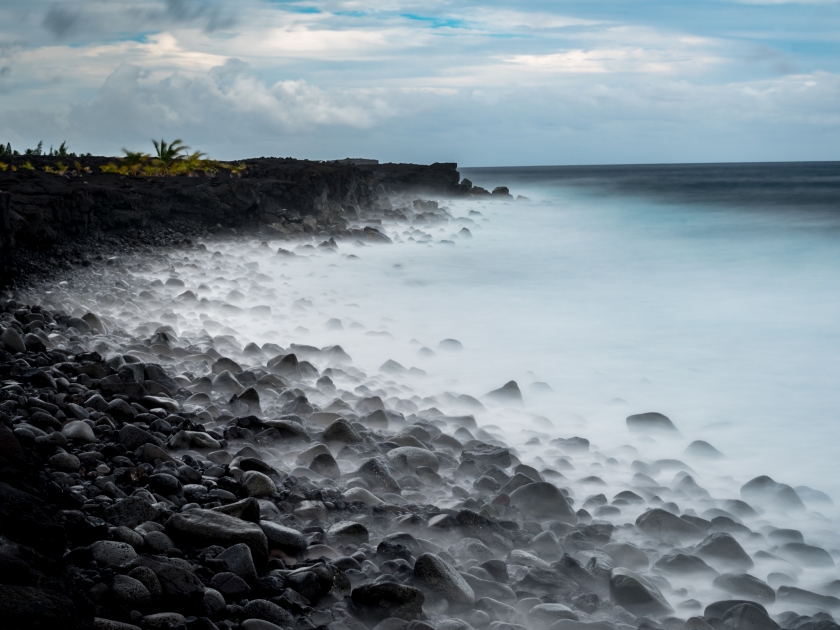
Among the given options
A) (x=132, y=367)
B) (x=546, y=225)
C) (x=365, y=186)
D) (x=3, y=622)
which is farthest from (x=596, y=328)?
(x=546, y=225)

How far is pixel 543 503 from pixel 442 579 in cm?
103

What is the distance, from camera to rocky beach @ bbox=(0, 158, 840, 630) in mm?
2221

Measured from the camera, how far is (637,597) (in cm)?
273

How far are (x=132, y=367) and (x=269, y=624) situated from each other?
8.71ft

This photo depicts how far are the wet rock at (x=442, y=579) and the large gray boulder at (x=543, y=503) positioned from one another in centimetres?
91

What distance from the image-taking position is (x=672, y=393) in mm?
5988

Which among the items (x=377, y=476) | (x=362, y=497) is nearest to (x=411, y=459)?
(x=377, y=476)

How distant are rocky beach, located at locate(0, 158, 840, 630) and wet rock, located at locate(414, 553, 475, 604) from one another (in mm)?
11

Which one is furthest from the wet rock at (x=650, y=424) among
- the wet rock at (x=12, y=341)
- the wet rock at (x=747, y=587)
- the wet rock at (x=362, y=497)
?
the wet rock at (x=12, y=341)

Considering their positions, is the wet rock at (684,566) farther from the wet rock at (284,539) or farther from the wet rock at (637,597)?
the wet rock at (284,539)

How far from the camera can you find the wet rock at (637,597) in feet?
8.92

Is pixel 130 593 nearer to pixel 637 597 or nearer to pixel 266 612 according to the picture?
pixel 266 612

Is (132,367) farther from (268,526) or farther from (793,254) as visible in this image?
Answer: (793,254)

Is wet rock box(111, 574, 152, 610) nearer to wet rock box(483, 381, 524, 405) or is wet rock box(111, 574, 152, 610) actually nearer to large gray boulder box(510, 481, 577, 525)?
large gray boulder box(510, 481, 577, 525)
